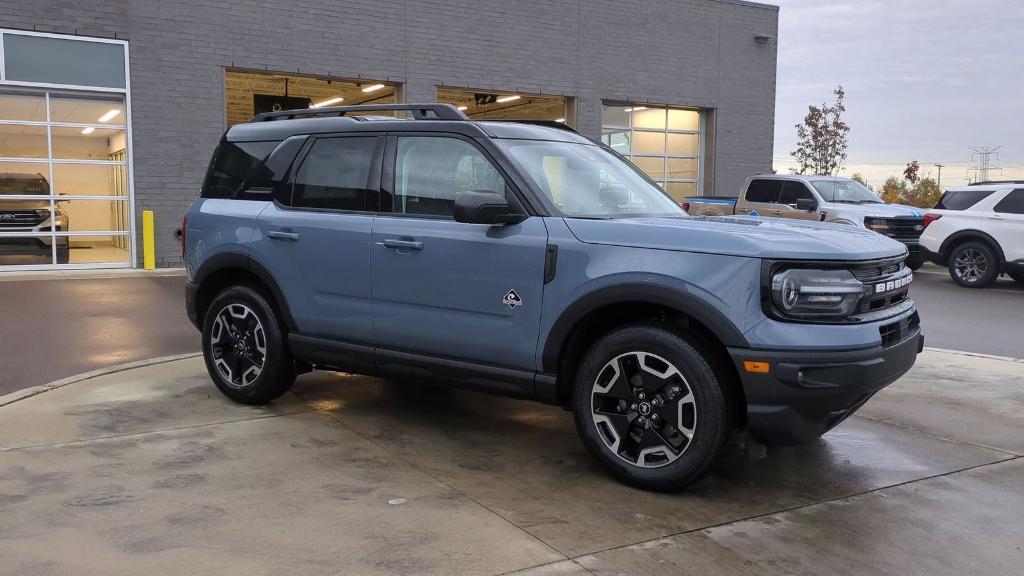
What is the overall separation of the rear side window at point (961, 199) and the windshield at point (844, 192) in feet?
5.68

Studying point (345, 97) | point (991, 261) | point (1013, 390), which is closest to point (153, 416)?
point (1013, 390)

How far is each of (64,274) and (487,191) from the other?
1450 cm

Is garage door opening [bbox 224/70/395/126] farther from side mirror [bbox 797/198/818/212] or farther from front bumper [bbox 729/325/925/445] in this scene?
front bumper [bbox 729/325/925/445]

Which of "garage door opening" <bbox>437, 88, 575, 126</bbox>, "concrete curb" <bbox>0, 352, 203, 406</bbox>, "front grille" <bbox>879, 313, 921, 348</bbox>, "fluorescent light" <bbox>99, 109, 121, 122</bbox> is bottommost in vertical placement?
"concrete curb" <bbox>0, 352, 203, 406</bbox>

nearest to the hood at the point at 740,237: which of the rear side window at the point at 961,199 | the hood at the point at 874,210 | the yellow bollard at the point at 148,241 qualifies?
the rear side window at the point at 961,199

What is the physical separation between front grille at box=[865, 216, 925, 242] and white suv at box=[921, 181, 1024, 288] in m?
0.62

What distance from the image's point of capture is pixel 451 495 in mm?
4508

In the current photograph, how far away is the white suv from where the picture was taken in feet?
50.5

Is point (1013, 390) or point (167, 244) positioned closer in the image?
point (1013, 390)

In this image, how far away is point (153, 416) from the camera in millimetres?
5992

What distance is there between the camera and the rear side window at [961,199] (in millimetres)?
16078

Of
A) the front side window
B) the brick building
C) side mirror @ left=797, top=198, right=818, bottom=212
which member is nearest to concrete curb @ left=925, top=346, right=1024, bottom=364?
the front side window

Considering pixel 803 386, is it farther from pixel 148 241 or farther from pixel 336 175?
pixel 148 241

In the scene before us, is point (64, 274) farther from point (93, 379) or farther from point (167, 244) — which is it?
point (93, 379)
